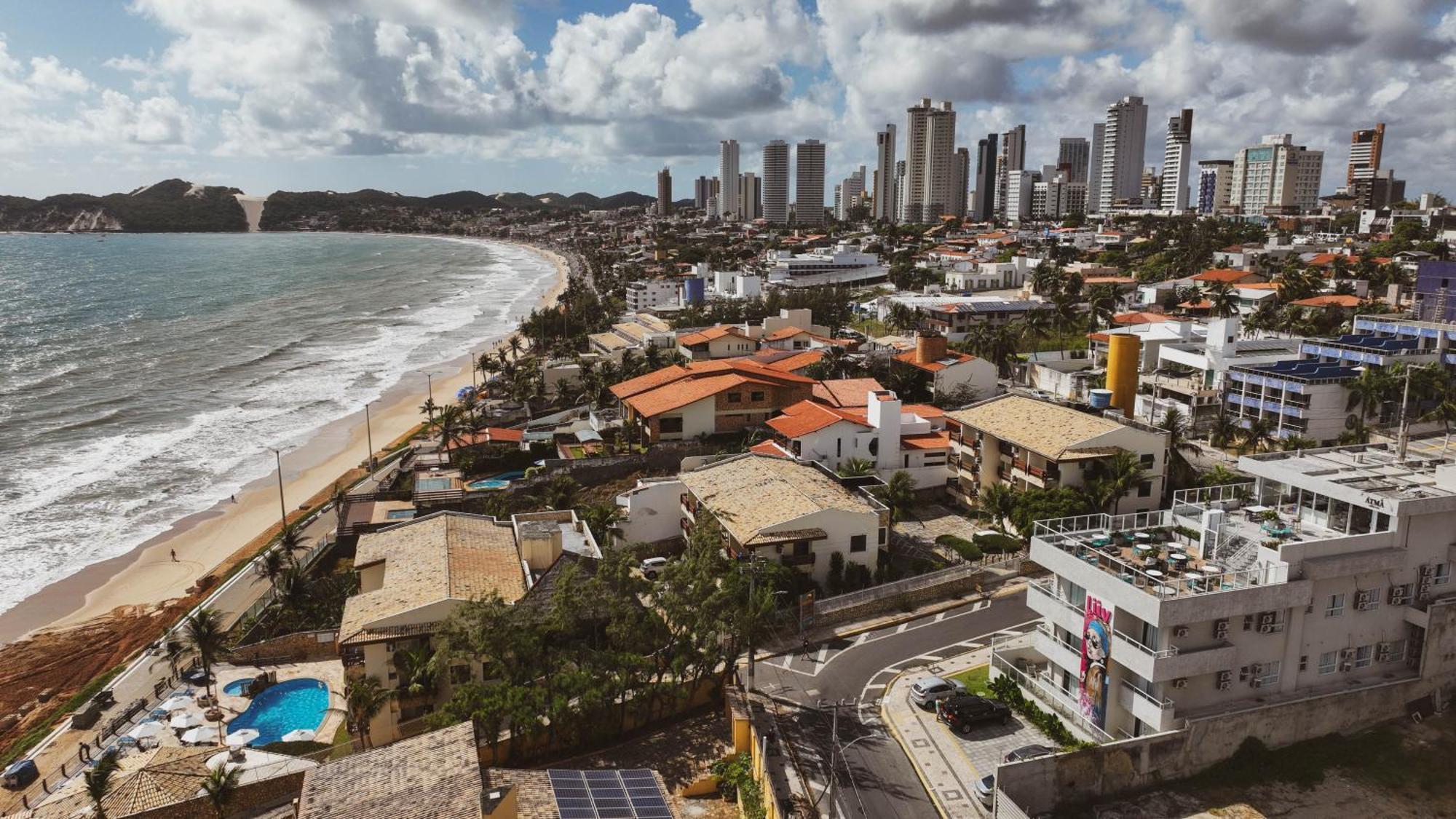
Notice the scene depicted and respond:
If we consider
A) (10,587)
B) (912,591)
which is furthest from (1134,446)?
(10,587)

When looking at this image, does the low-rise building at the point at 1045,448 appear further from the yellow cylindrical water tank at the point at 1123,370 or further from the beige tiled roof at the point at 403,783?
the beige tiled roof at the point at 403,783

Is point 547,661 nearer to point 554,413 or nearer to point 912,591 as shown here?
point 912,591

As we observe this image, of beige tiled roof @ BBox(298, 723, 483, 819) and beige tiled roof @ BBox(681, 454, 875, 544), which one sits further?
beige tiled roof @ BBox(681, 454, 875, 544)

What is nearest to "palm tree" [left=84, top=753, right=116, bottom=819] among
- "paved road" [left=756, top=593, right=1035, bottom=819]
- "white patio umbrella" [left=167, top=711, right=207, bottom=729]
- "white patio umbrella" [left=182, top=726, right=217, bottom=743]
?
"white patio umbrella" [left=182, top=726, right=217, bottom=743]

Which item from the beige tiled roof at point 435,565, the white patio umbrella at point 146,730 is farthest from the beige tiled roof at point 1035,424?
the white patio umbrella at point 146,730

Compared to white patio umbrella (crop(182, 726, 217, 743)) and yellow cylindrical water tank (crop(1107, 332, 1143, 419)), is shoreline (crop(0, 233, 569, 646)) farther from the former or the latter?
yellow cylindrical water tank (crop(1107, 332, 1143, 419))

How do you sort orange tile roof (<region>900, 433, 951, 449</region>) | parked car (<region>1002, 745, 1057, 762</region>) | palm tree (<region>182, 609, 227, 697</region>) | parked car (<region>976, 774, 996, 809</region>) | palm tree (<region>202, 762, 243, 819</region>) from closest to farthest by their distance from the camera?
parked car (<region>976, 774, 996, 809</region>) < palm tree (<region>202, 762, 243, 819</region>) < parked car (<region>1002, 745, 1057, 762</region>) < palm tree (<region>182, 609, 227, 697</region>) < orange tile roof (<region>900, 433, 951, 449</region>)
